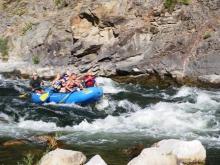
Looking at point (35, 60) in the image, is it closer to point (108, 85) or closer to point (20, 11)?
point (108, 85)

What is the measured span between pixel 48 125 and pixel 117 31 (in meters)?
8.84

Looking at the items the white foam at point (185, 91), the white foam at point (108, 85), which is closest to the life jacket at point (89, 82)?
the white foam at point (108, 85)

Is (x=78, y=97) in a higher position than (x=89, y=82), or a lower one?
lower

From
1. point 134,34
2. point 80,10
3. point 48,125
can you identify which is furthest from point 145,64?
point 48,125

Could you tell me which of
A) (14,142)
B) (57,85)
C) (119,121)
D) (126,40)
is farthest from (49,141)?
(126,40)

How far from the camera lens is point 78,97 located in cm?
1560

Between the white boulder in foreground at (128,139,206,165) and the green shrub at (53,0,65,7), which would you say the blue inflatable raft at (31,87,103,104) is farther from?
the green shrub at (53,0,65,7)

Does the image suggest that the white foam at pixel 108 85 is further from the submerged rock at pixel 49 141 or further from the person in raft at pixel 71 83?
the submerged rock at pixel 49 141

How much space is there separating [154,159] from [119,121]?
6005mm

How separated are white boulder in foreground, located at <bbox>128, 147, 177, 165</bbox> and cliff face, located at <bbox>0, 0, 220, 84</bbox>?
10061 mm

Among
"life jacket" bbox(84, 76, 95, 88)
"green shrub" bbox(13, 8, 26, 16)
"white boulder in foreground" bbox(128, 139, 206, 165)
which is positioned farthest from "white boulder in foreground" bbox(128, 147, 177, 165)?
"green shrub" bbox(13, 8, 26, 16)

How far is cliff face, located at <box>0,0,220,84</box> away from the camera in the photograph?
1853 cm

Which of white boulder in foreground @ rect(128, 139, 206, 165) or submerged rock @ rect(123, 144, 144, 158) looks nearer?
white boulder in foreground @ rect(128, 139, 206, 165)

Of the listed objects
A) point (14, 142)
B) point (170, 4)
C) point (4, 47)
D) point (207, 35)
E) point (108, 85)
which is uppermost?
point (170, 4)
